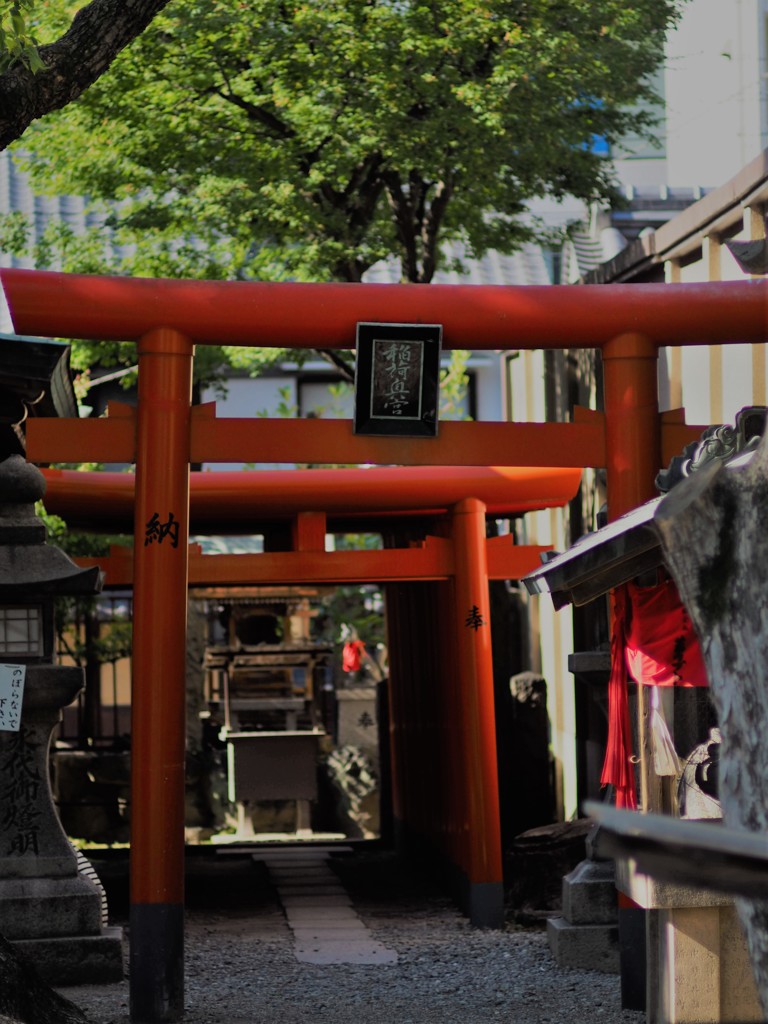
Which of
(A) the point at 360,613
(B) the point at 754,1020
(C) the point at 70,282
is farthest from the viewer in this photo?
(A) the point at 360,613

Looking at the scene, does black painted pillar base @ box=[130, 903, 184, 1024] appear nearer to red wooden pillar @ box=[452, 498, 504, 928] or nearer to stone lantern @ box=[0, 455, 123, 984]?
stone lantern @ box=[0, 455, 123, 984]

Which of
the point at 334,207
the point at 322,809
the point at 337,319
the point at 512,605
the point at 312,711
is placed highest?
the point at 334,207

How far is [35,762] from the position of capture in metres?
8.82

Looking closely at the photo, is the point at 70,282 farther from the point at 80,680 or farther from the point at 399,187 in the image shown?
the point at 399,187

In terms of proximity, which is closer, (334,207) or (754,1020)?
(754,1020)

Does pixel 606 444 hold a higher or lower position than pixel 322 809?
higher

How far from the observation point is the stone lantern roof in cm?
880

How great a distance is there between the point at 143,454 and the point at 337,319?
4.31ft

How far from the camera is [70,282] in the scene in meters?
7.68

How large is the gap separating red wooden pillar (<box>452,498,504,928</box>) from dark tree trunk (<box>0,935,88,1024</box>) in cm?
475

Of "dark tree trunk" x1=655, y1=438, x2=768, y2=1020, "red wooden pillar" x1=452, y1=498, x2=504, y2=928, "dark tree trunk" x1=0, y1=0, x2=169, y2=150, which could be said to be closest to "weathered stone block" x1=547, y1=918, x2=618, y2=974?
"red wooden pillar" x1=452, y1=498, x2=504, y2=928

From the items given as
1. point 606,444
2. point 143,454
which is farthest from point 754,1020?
point 143,454

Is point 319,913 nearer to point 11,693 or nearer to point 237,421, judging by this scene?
point 11,693

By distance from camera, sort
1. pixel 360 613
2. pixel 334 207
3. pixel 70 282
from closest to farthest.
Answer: pixel 70 282, pixel 334 207, pixel 360 613
